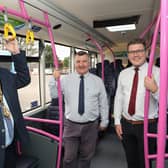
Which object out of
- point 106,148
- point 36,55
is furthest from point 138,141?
point 36,55

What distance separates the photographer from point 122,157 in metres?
3.20

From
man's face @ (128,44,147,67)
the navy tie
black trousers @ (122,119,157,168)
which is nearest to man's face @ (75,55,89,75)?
the navy tie

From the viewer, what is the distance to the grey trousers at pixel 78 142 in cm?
234

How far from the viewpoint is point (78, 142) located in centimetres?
242

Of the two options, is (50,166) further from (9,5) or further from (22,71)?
(9,5)

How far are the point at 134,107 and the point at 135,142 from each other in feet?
1.38

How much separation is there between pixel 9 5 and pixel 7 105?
1305 millimetres

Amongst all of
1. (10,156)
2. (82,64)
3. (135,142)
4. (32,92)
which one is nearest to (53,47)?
(82,64)

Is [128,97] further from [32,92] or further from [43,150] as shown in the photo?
[32,92]

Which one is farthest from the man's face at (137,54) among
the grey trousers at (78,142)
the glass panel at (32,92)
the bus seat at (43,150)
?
the glass panel at (32,92)

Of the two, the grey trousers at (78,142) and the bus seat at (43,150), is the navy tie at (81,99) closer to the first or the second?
the grey trousers at (78,142)

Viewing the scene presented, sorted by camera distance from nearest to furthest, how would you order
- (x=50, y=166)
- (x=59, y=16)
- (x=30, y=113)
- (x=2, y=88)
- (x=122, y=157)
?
(x=2, y=88), (x=50, y=166), (x=59, y=16), (x=122, y=157), (x=30, y=113)

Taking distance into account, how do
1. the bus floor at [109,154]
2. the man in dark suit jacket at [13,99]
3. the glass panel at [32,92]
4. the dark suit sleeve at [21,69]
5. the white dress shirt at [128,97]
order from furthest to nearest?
1. the glass panel at [32,92]
2. the bus floor at [109,154]
3. the white dress shirt at [128,97]
4. the dark suit sleeve at [21,69]
5. the man in dark suit jacket at [13,99]

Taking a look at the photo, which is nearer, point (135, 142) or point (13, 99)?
point (13, 99)
